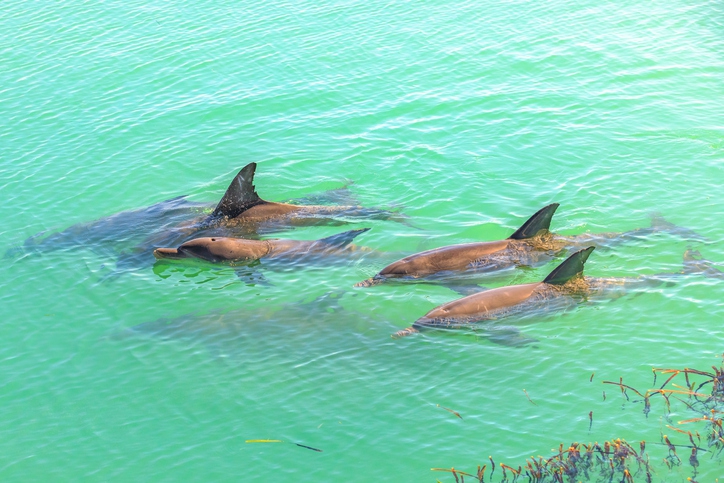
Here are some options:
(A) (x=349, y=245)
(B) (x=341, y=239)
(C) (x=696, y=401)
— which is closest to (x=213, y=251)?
(B) (x=341, y=239)

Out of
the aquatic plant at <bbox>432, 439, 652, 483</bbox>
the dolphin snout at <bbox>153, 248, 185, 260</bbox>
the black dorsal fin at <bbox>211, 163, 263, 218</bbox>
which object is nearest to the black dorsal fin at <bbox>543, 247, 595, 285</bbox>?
the aquatic plant at <bbox>432, 439, 652, 483</bbox>

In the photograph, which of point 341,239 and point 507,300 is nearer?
point 507,300

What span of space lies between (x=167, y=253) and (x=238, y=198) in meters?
2.01

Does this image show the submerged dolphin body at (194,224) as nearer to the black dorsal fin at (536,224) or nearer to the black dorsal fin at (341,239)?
the black dorsal fin at (341,239)

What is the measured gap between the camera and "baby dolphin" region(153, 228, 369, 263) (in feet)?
48.6

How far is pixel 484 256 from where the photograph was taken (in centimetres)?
1352

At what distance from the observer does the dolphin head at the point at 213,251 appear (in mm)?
14812

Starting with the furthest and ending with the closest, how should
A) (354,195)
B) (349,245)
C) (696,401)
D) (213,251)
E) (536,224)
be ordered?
(354,195) → (349,245) → (213,251) → (536,224) → (696,401)

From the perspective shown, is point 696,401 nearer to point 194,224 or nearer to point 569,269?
point 569,269

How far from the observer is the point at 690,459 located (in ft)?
30.0

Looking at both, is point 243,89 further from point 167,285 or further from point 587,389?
point 587,389

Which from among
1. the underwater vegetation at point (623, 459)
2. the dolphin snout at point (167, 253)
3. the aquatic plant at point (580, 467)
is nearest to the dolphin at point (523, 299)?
the underwater vegetation at point (623, 459)

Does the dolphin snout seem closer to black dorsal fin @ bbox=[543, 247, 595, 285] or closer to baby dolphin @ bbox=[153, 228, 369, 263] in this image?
baby dolphin @ bbox=[153, 228, 369, 263]

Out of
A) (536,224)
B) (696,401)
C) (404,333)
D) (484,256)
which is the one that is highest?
(536,224)
